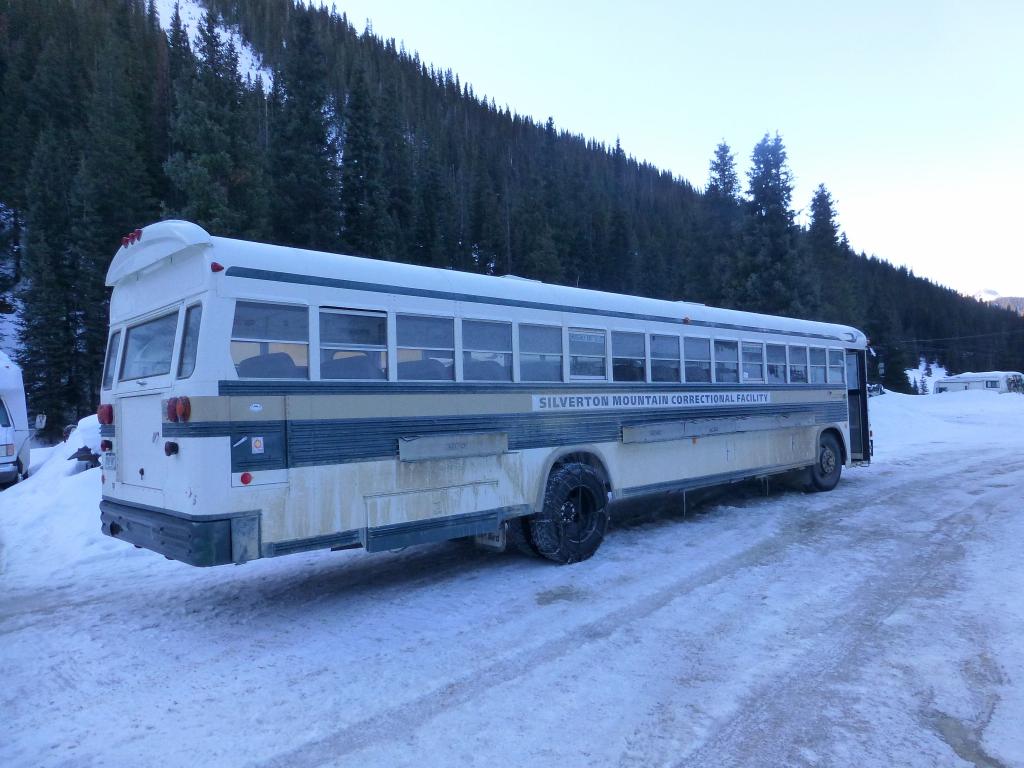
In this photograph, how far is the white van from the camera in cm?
1405

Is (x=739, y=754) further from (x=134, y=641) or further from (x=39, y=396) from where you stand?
(x=39, y=396)

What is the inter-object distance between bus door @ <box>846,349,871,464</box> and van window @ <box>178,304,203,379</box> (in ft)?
39.5

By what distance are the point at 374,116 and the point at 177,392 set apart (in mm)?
32385

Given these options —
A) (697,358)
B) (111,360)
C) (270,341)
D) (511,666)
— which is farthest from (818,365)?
(111,360)

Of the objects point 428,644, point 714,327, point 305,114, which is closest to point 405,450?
point 428,644

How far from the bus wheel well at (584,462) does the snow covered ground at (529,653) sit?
85 centimetres

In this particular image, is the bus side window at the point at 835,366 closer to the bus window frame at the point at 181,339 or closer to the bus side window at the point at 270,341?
the bus side window at the point at 270,341

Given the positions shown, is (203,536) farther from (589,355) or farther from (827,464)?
(827,464)

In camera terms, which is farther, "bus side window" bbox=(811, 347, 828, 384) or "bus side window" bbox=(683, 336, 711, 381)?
"bus side window" bbox=(811, 347, 828, 384)

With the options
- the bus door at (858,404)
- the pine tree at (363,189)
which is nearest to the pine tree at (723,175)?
the pine tree at (363,189)

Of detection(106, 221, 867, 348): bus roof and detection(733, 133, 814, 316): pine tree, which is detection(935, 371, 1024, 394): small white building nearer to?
detection(733, 133, 814, 316): pine tree

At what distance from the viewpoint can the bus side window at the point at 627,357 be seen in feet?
27.7

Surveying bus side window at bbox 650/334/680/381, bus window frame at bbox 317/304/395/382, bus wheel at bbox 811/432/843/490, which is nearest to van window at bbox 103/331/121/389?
bus window frame at bbox 317/304/395/382

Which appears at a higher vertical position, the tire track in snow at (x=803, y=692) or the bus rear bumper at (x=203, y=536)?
the bus rear bumper at (x=203, y=536)
